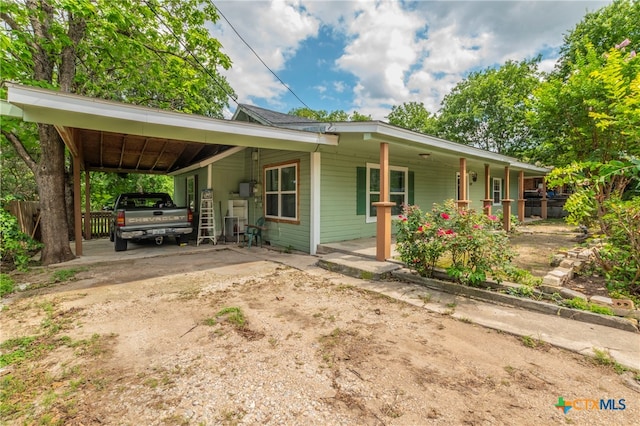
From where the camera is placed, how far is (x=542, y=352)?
2.35 meters

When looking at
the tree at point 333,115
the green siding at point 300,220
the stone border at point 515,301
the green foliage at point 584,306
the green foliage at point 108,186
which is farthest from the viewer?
the tree at point 333,115

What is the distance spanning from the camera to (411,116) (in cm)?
2891


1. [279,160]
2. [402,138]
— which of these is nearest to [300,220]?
[279,160]

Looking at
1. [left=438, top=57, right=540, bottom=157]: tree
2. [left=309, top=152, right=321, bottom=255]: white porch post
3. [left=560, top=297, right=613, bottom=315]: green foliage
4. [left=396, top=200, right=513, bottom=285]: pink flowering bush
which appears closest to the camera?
[left=560, top=297, right=613, bottom=315]: green foliage

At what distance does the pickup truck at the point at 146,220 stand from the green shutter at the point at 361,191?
469 cm

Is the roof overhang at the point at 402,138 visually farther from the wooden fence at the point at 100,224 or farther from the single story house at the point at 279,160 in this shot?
the wooden fence at the point at 100,224

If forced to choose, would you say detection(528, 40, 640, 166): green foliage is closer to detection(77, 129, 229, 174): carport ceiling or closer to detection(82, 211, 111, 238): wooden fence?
detection(77, 129, 229, 174): carport ceiling

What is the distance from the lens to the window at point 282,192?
6996mm

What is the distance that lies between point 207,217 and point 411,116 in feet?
86.4

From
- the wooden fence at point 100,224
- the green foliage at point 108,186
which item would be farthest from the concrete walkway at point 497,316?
the green foliage at point 108,186

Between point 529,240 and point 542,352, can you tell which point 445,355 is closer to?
point 542,352

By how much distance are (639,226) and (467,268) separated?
200cm

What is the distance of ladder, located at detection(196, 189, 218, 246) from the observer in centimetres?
816

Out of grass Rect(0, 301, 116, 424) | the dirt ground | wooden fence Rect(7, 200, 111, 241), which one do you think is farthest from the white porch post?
wooden fence Rect(7, 200, 111, 241)
